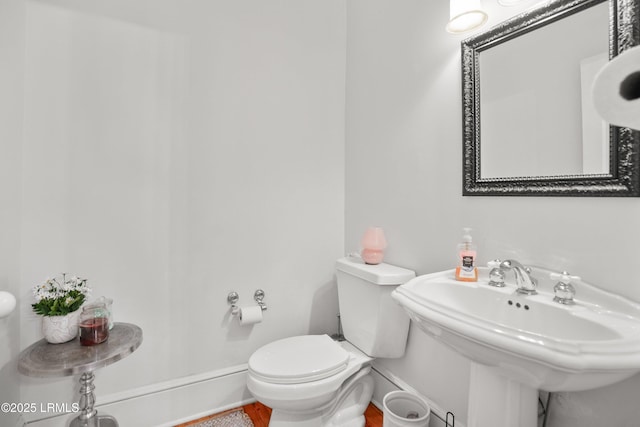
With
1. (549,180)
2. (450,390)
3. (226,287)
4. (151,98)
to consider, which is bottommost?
(450,390)

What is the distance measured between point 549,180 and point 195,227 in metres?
1.51

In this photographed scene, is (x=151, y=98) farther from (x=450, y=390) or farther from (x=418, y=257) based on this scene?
(x=450, y=390)

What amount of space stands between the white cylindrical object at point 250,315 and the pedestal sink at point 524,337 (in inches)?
35.5

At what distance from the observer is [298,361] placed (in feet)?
4.45

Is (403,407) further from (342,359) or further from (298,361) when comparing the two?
(298,361)

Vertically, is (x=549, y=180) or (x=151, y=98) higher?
(x=151, y=98)

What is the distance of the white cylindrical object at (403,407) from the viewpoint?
1.28 meters

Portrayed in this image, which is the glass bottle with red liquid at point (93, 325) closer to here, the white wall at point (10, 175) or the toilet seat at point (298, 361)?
the white wall at point (10, 175)

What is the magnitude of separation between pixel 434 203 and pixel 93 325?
150 cm

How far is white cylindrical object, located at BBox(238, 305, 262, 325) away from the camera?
162 cm

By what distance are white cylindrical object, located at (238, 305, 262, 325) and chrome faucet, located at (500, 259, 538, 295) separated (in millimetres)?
1178

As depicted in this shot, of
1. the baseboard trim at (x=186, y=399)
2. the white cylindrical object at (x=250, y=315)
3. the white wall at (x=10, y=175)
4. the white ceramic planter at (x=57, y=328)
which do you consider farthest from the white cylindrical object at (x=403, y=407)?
the white wall at (x=10, y=175)

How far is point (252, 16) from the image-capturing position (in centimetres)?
172

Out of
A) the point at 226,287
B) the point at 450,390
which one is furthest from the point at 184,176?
the point at 450,390
